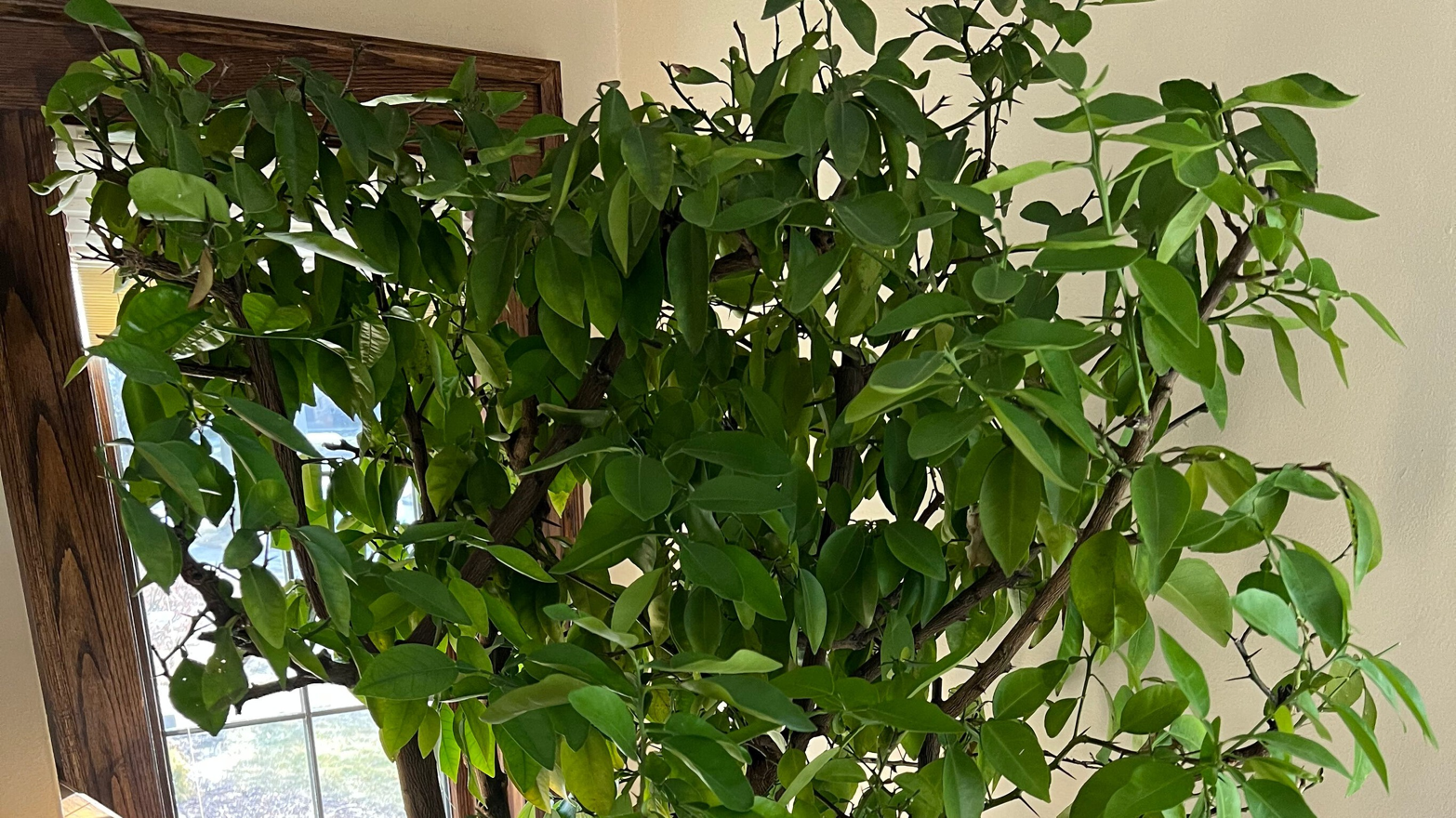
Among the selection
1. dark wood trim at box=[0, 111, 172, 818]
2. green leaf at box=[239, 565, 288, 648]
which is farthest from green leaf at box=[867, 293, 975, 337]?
dark wood trim at box=[0, 111, 172, 818]

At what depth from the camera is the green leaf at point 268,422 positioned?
1.59ft

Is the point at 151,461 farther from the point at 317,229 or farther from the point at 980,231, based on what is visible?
the point at 980,231

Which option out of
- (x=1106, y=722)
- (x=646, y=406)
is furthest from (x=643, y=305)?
(x=1106, y=722)

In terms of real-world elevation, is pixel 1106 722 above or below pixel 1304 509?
below

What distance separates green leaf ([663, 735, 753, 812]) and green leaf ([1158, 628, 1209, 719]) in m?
0.23

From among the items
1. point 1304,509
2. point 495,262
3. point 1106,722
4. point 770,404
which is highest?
point 495,262

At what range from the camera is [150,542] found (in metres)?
0.46

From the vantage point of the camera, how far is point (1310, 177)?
50 cm

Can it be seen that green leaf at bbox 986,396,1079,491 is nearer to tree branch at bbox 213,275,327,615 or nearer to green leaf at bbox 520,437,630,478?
green leaf at bbox 520,437,630,478

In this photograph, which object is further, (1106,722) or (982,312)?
(1106,722)

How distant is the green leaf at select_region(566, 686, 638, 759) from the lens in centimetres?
41

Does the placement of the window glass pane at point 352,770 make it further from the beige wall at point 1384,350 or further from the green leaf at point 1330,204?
the green leaf at point 1330,204

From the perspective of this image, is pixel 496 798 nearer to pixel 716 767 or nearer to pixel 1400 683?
pixel 716 767

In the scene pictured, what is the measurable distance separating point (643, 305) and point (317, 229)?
0.19 meters
